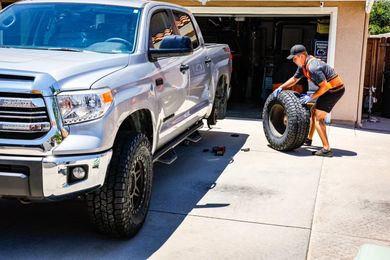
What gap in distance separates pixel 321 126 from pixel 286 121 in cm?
55

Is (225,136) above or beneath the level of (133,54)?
beneath

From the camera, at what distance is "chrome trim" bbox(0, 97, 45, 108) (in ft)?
11.9

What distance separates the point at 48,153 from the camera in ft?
12.0

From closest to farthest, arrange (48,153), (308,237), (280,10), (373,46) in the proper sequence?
(48,153), (308,237), (280,10), (373,46)

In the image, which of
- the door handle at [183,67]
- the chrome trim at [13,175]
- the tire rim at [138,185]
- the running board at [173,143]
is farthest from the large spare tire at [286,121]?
the chrome trim at [13,175]

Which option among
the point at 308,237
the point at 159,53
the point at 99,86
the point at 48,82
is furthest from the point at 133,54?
the point at 308,237

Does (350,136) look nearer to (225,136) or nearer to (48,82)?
(225,136)

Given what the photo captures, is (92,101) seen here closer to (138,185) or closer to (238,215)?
(138,185)

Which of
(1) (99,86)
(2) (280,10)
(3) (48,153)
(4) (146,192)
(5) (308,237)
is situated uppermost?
(2) (280,10)

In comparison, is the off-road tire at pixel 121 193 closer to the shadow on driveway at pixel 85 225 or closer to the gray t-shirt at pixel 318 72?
the shadow on driveway at pixel 85 225

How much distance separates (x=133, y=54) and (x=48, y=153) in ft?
5.05

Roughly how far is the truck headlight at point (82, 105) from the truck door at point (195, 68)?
2.23 meters

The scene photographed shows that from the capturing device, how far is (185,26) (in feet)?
22.9

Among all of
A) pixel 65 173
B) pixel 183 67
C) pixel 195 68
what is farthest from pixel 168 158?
pixel 65 173
